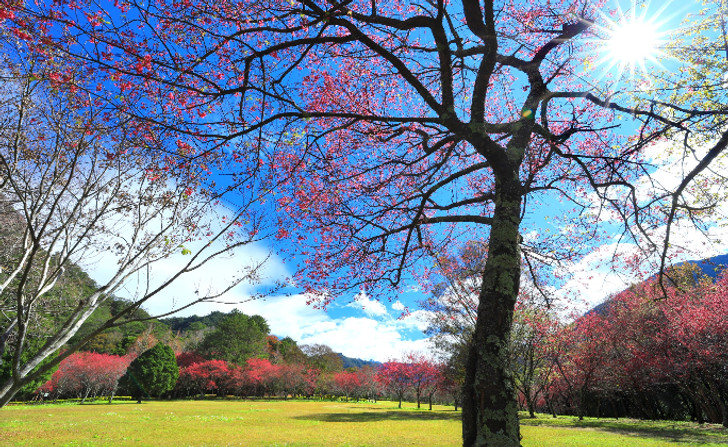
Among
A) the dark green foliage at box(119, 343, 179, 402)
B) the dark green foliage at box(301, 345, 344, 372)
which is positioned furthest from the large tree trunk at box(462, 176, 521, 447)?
the dark green foliage at box(301, 345, 344, 372)

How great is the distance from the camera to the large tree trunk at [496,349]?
2.84 m

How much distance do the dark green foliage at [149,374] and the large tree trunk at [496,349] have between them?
45289mm

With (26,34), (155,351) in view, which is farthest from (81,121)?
(155,351)

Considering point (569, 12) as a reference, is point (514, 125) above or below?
below

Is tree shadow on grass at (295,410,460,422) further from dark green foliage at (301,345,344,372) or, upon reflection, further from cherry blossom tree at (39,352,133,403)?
dark green foliage at (301,345,344,372)

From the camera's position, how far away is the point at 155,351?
1537 inches

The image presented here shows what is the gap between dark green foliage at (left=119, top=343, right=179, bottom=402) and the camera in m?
37.8

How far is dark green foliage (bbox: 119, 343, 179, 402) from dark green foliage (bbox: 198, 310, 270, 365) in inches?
505

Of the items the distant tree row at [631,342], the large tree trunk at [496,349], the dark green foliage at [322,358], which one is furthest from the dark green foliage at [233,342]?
the large tree trunk at [496,349]

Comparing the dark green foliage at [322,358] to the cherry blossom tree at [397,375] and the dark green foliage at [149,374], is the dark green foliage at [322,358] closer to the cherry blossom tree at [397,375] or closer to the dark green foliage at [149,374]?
the cherry blossom tree at [397,375]

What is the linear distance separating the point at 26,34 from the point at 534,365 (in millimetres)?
27694

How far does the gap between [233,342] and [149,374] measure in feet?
56.7

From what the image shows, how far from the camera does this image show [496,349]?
311 cm

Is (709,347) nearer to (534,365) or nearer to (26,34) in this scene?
(534,365)
